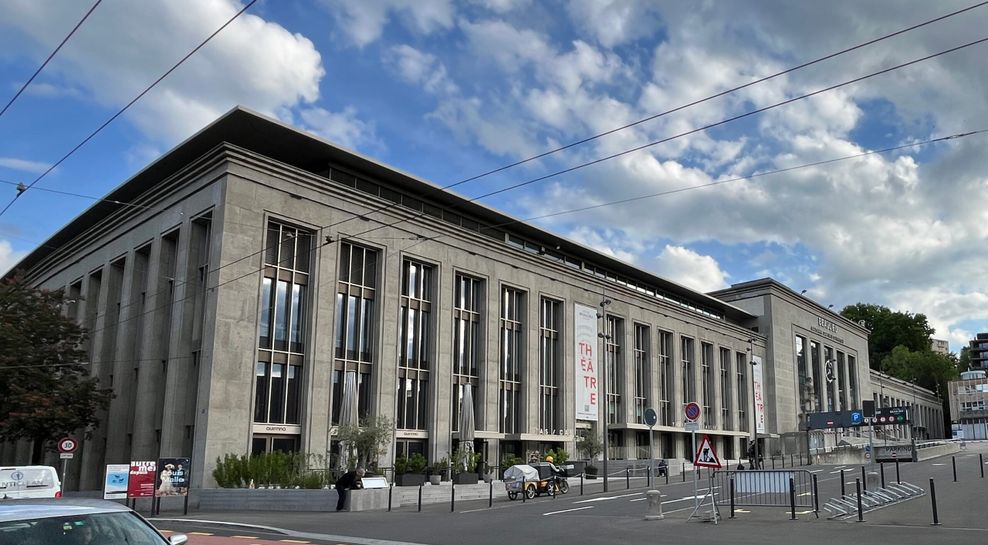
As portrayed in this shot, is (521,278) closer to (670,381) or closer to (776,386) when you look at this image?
(670,381)

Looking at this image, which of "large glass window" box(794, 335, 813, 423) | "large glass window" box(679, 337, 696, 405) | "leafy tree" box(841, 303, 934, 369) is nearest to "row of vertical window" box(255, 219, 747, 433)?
"large glass window" box(679, 337, 696, 405)

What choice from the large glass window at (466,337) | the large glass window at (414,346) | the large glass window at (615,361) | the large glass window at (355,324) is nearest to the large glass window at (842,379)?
the large glass window at (615,361)

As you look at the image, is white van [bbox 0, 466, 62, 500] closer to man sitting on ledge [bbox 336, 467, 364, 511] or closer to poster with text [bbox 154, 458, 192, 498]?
poster with text [bbox 154, 458, 192, 498]

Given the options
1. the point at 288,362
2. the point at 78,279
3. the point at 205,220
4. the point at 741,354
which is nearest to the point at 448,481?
the point at 288,362

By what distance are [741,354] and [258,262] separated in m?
51.8

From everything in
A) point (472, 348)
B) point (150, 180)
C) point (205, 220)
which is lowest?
point (472, 348)

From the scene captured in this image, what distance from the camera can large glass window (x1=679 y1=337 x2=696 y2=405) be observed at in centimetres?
6297

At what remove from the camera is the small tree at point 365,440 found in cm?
3325

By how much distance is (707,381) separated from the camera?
6706 cm

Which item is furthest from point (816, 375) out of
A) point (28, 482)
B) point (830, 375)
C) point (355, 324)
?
point (28, 482)

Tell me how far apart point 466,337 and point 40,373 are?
21.5 meters

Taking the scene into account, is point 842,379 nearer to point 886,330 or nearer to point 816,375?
point 816,375

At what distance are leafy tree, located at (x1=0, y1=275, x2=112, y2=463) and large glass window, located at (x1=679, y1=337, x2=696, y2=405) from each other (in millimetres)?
42563

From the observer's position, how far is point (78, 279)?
4753 centimetres
